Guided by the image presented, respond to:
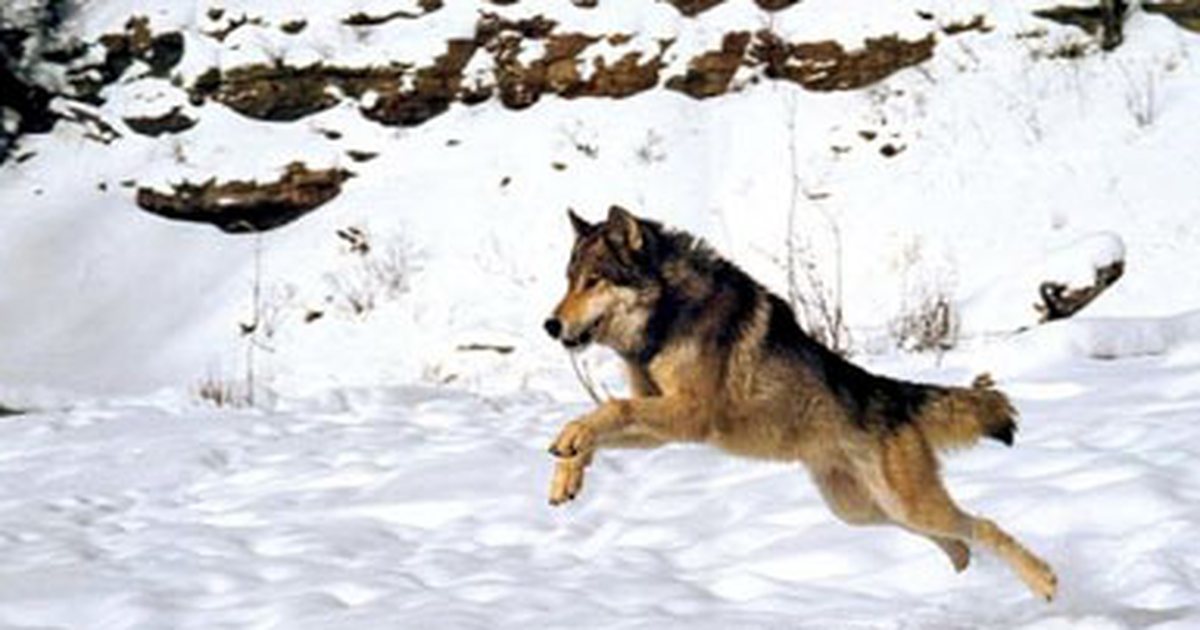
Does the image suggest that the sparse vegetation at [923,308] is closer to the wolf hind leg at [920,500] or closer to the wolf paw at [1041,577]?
the wolf hind leg at [920,500]

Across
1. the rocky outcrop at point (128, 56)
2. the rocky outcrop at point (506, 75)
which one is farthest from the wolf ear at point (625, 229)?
the rocky outcrop at point (128, 56)

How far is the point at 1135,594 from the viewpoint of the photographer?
405cm

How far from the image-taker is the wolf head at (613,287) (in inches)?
171

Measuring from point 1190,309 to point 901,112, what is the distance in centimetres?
371

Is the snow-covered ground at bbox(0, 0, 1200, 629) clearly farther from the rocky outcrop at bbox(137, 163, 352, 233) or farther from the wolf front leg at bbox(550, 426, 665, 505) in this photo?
the wolf front leg at bbox(550, 426, 665, 505)

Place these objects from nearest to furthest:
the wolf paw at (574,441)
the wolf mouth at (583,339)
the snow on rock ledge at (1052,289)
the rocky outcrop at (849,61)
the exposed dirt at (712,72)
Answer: the wolf paw at (574,441), the wolf mouth at (583,339), the snow on rock ledge at (1052,289), the rocky outcrop at (849,61), the exposed dirt at (712,72)

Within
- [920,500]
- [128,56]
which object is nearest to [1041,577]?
[920,500]

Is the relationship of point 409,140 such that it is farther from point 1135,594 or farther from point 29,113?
point 1135,594

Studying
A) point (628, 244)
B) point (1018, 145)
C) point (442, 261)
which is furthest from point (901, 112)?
point (628, 244)

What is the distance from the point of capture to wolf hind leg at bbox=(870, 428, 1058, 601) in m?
4.44

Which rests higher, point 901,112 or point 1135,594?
point 1135,594

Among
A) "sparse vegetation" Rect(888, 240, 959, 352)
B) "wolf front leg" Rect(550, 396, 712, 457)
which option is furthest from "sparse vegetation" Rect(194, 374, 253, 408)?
"wolf front leg" Rect(550, 396, 712, 457)

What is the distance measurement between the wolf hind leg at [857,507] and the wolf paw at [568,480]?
104 centimetres

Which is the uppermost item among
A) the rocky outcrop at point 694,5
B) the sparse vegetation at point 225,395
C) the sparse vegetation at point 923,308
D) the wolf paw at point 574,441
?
the wolf paw at point 574,441
